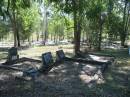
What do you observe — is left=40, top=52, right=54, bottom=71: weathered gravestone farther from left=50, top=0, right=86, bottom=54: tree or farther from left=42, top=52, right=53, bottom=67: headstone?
left=50, top=0, right=86, bottom=54: tree

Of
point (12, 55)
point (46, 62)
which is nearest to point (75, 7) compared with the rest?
point (12, 55)

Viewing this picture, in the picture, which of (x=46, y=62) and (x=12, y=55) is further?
(x=12, y=55)

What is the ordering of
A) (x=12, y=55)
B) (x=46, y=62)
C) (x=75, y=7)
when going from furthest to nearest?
(x=75, y=7) < (x=12, y=55) < (x=46, y=62)

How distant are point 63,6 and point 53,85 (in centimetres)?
793

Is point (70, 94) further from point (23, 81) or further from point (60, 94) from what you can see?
point (23, 81)

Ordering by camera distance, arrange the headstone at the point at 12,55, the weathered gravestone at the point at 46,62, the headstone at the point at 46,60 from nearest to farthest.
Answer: the weathered gravestone at the point at 46,62 → the headstone at the point at 46,60 → the headstone at the point at 12,55

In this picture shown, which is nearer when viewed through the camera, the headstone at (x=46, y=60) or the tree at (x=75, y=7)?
the headstone at (x=46, y=60)

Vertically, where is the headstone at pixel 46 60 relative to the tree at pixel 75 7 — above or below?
below

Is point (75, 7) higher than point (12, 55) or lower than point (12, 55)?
higher

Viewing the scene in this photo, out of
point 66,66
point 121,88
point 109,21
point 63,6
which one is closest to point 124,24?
point 109,21

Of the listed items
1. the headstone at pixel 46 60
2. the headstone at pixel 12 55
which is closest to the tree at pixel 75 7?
the headstone at pixel 46 60

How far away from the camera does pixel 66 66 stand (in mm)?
13633

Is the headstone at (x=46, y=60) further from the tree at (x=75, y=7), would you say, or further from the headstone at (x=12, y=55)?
the tree at (x=75, y=7)

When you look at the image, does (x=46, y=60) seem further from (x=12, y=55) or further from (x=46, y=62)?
(x=12, y=55)
